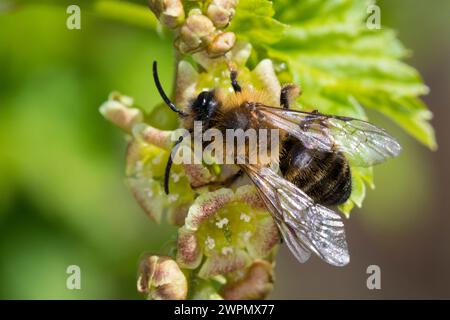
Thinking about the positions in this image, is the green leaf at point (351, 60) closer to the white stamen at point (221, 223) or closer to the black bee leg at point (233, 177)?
the black bee leg at point (233, 177)

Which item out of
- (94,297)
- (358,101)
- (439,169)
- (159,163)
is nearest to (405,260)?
(439,169)

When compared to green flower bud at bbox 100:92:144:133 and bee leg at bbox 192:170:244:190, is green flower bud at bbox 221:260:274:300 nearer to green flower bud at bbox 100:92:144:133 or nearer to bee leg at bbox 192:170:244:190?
bee leg at bbox 192:170:244:190

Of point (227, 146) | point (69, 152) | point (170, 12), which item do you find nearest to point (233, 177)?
point (227, 146)

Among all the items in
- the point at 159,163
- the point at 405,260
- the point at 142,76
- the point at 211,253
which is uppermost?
the point at 142,76

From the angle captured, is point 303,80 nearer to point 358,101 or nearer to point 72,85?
point 358,101

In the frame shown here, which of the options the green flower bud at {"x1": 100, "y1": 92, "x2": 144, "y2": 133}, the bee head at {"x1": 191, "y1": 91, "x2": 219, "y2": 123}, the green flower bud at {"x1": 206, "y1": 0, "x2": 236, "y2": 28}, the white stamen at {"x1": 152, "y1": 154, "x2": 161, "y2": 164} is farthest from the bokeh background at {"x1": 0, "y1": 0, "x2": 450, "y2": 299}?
the green flower bud at {"x1": 206, "y1": 0, "x2": 236, "y2": 28}
